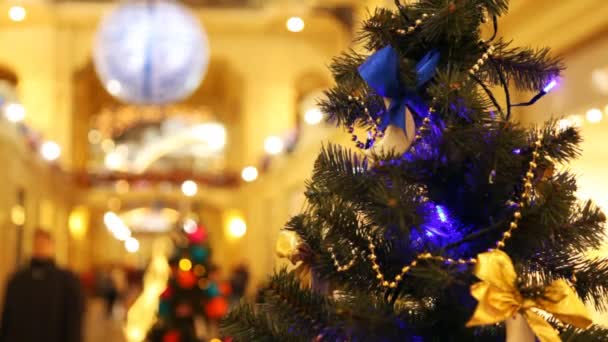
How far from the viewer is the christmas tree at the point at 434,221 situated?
149cm

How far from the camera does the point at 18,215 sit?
14.8m

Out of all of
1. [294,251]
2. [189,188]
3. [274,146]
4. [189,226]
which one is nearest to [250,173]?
[274,146]

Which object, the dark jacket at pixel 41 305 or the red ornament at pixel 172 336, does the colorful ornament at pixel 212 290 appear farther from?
the dark jacket at pixel 41 305

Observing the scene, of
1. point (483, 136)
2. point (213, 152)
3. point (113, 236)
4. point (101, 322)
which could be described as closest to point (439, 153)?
point (483, 136)

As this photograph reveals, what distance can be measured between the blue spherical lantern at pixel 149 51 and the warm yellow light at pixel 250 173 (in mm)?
11192

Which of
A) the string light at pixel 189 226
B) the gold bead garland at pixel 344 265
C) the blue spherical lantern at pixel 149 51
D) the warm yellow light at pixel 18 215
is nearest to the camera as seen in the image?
the gold bead garland at pixel 344 265

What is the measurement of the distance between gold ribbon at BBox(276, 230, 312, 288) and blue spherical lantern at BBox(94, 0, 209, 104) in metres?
7.82

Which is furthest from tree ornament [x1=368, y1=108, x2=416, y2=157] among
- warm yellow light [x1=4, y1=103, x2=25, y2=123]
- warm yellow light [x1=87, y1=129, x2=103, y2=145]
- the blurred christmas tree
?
warm yellow light [x1=87, y1=129, x2=103, y2=145]

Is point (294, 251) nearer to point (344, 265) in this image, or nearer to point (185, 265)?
point (344, 265)

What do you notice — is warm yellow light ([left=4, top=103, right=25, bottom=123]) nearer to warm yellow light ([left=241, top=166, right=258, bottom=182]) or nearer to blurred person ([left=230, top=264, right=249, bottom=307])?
blurred person ([left=230, top=264, right=249, bottom=307])

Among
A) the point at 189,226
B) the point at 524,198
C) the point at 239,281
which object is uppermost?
the point at 239,281

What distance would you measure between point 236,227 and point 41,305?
703 inches

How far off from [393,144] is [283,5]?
1702cm

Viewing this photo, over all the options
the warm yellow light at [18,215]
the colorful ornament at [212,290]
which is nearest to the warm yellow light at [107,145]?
the warm yellow light at [18,215]
